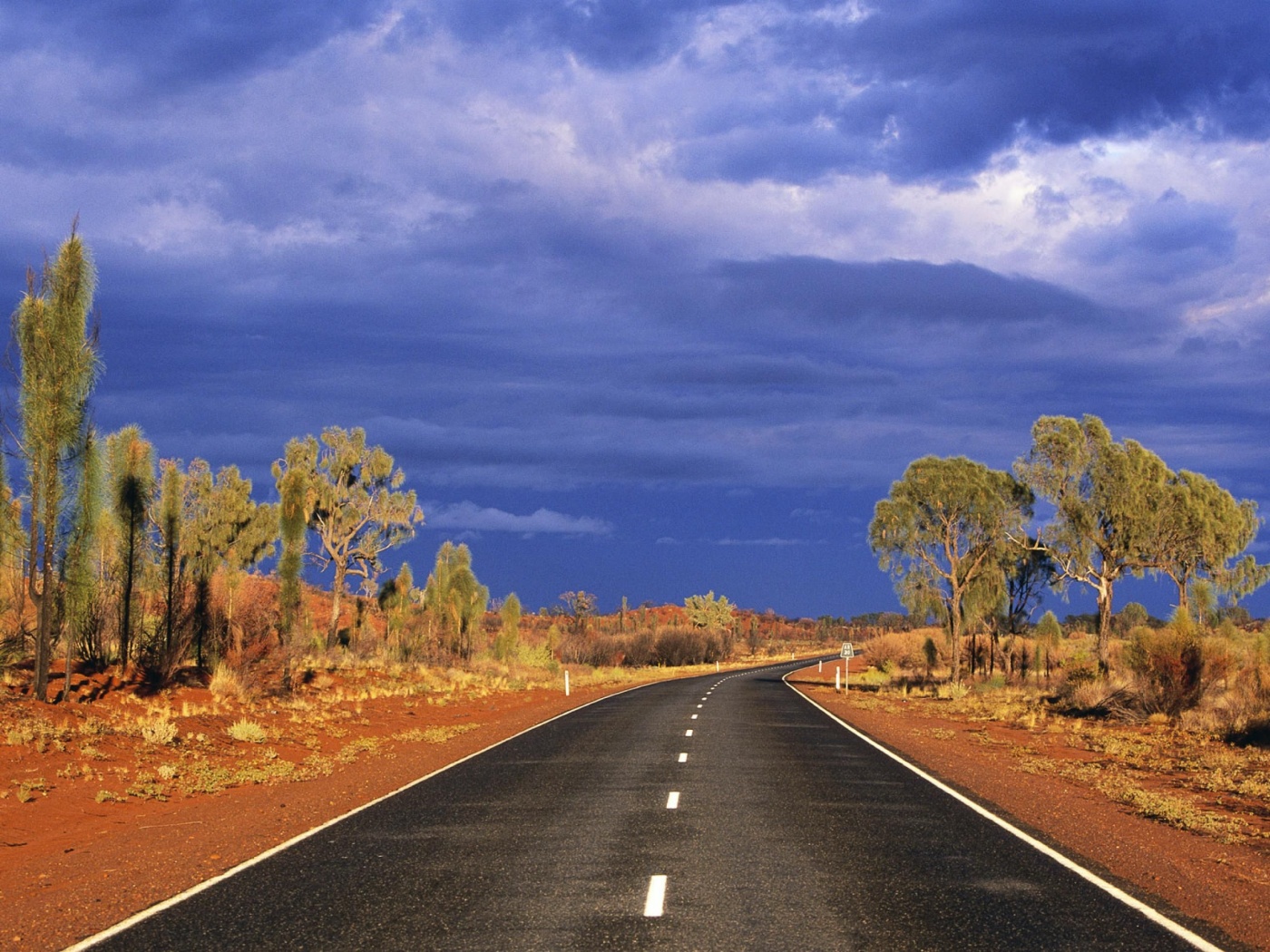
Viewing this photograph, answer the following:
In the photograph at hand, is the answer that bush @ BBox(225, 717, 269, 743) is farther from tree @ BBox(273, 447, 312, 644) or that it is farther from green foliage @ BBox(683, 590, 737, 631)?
green foliage @ BBox(683, 590, 737, 631)

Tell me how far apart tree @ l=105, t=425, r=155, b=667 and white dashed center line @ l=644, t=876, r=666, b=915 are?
19.2m

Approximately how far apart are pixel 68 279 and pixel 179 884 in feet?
49.2

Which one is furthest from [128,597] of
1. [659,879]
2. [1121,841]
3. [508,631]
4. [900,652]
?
[900,652]

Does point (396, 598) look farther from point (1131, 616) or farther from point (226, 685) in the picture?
point (1131, 616)

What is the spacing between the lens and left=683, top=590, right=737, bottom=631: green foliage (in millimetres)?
127625

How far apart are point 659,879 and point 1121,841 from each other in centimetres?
565

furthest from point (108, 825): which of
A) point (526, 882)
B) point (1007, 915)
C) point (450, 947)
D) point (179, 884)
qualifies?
point (1007, 915)

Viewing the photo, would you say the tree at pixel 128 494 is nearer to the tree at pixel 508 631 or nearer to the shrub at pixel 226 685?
the shrub at pixel 226 685

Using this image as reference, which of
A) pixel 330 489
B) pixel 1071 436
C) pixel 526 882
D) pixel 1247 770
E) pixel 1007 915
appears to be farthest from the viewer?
pixel 330 489

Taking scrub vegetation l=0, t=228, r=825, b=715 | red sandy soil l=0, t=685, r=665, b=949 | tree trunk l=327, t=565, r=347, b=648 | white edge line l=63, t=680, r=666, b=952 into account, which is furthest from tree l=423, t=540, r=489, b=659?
white edge line l=63, t=680, r=666, b=952

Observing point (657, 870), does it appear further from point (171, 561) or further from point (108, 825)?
point (171, 561)

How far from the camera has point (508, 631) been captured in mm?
64500

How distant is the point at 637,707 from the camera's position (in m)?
34.2

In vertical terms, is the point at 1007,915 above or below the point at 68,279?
below
